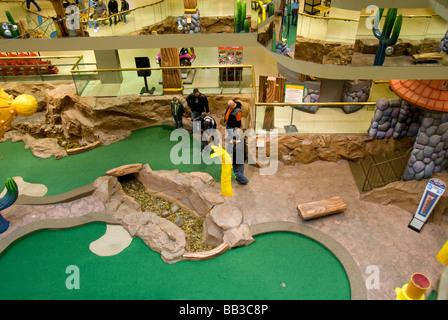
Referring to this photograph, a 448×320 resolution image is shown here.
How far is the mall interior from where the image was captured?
793cm

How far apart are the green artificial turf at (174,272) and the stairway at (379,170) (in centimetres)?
251

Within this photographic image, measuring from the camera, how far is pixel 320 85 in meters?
10.8

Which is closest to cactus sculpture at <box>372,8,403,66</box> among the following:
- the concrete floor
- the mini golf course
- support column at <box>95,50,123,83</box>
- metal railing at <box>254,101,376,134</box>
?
metal railing at <box>254,101,376,134</box>

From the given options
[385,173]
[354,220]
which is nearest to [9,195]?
[354,220]

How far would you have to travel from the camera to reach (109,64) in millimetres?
12273

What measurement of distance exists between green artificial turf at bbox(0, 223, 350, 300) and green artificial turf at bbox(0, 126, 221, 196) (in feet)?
7.19

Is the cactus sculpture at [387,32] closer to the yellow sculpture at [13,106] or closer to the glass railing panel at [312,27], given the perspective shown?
the glass railing panel at [312,27]

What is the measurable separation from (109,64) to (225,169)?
615 cm

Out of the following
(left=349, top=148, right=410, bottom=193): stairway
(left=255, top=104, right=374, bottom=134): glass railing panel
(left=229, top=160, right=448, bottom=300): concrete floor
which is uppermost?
(left=255, top=104, right=374, bottom=134): glass railing panel

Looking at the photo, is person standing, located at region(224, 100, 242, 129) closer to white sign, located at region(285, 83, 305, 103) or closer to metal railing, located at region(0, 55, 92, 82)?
white sign, located at region(285, 83, 305, 103)

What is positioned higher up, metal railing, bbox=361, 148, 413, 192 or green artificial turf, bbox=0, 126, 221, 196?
metal railing, bbox=361, 148, 413, 192

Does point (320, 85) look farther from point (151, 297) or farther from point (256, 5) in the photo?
point (151, 297)

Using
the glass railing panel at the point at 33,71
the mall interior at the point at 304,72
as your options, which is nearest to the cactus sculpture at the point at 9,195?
the mall interior at the point at 304,72

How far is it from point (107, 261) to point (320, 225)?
4.69 meters
